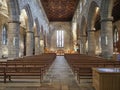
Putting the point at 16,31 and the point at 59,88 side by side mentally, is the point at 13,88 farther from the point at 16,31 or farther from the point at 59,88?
the point at 16,31

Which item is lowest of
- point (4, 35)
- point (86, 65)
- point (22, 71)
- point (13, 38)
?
point (22, 71)

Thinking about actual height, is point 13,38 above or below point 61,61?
above

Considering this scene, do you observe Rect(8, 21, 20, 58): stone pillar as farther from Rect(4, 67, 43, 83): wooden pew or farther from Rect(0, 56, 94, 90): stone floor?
Rect(0, 56, 94, 90): stone floor

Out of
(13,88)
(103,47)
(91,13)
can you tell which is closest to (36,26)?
(91,13)

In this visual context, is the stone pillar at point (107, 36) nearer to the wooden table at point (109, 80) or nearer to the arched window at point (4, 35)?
the wooden table at point (109, 80)

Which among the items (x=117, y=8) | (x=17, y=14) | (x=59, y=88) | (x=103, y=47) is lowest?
(x=59, y=88)

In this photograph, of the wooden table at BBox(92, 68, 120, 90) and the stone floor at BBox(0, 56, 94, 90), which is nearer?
the wooden table at BBox(92, 68, 120, 90)

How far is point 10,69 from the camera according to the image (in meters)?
9.01

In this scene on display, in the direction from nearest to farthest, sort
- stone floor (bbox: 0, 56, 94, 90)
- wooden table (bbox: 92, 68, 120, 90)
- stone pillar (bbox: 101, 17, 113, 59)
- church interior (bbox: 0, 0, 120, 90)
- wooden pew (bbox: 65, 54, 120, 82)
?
wooden table (bbox: 92, 68, 120, 90)
stone floor (bbox: 0, 56, 94, 90)
church interior (bbox: 0, 0, 120, 90)
wooden pew (bbox: 65, 54, 120, 82)
stone pillar (bbox: 101, 17, 113, 59)

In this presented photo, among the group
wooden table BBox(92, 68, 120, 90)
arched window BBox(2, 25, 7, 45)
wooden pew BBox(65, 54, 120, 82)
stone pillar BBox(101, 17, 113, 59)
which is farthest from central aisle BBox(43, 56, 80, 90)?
arched window BBox(2, 25, 7, 45)

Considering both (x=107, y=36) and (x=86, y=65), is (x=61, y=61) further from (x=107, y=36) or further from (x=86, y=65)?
(x=86, y=65)

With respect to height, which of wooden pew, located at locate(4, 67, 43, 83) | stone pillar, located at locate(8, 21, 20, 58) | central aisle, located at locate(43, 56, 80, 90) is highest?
stone pillar, located at locate(8, 21, 20, 58)

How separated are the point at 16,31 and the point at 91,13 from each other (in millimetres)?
9843

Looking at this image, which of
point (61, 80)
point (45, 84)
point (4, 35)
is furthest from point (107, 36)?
point (4, 35)
